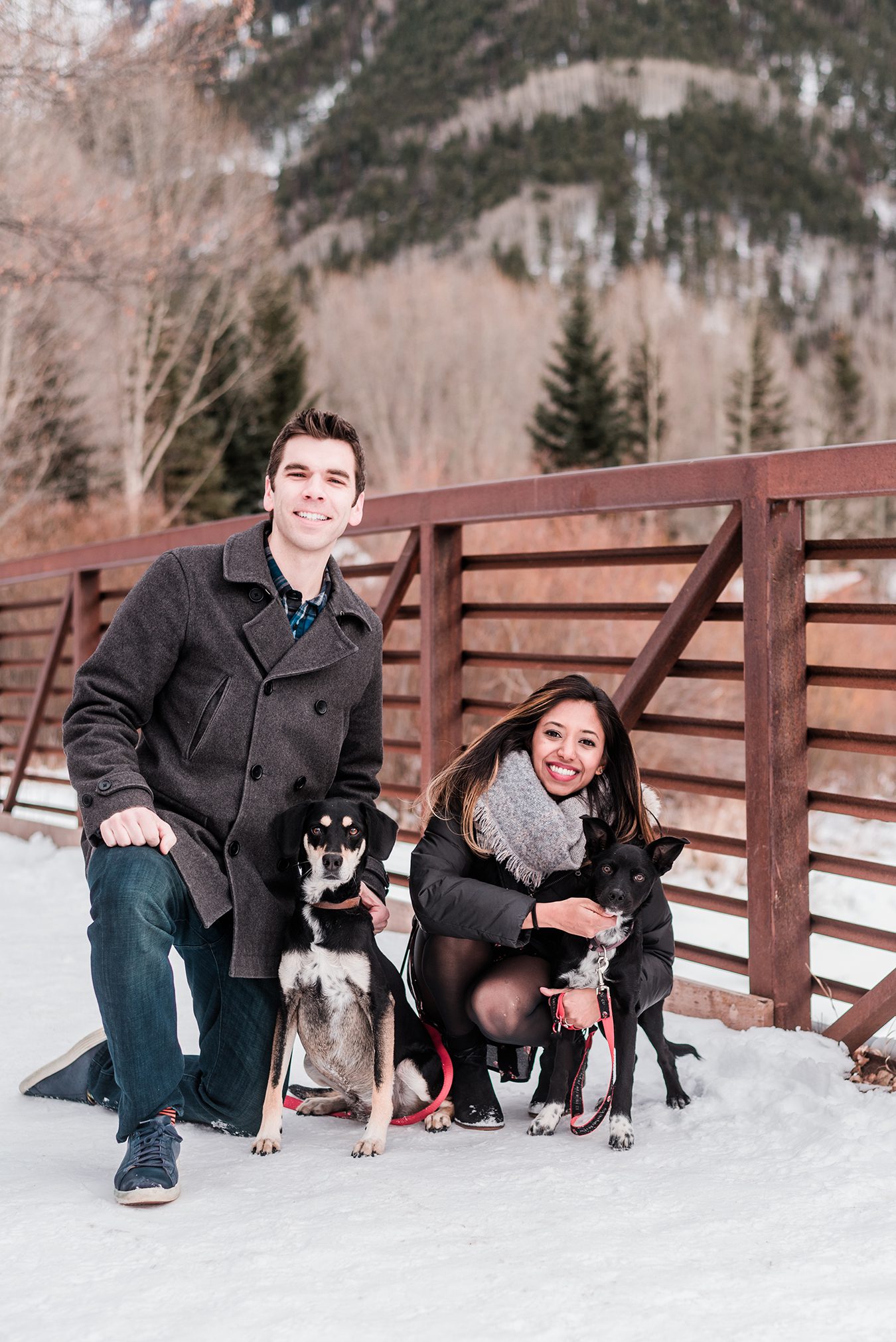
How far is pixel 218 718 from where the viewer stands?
2.65 m

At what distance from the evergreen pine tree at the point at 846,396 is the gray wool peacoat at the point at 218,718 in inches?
1416

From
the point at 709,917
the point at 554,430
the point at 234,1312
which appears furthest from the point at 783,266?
the point at 234,1312

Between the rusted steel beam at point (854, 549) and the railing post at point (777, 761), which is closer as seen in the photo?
the rusted steel beam at point (854, 549)

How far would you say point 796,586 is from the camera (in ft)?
11.0

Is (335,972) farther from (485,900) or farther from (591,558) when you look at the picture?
(591,558)

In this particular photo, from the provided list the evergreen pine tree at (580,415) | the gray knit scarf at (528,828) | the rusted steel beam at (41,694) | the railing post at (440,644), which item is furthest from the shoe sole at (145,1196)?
the evergreen pine tree at (580,415)

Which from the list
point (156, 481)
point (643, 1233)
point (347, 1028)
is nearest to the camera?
point (643, 1233)

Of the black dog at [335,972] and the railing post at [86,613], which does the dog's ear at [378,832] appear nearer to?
the black dog at [335,972]

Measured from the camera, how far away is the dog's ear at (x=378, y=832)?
273cm

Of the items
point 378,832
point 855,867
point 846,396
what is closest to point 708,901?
point 855,867

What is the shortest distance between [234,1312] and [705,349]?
124 ft

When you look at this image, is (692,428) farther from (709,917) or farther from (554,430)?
(709,917)

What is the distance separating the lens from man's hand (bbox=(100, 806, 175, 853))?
247cm

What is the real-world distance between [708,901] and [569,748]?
0.98 m
